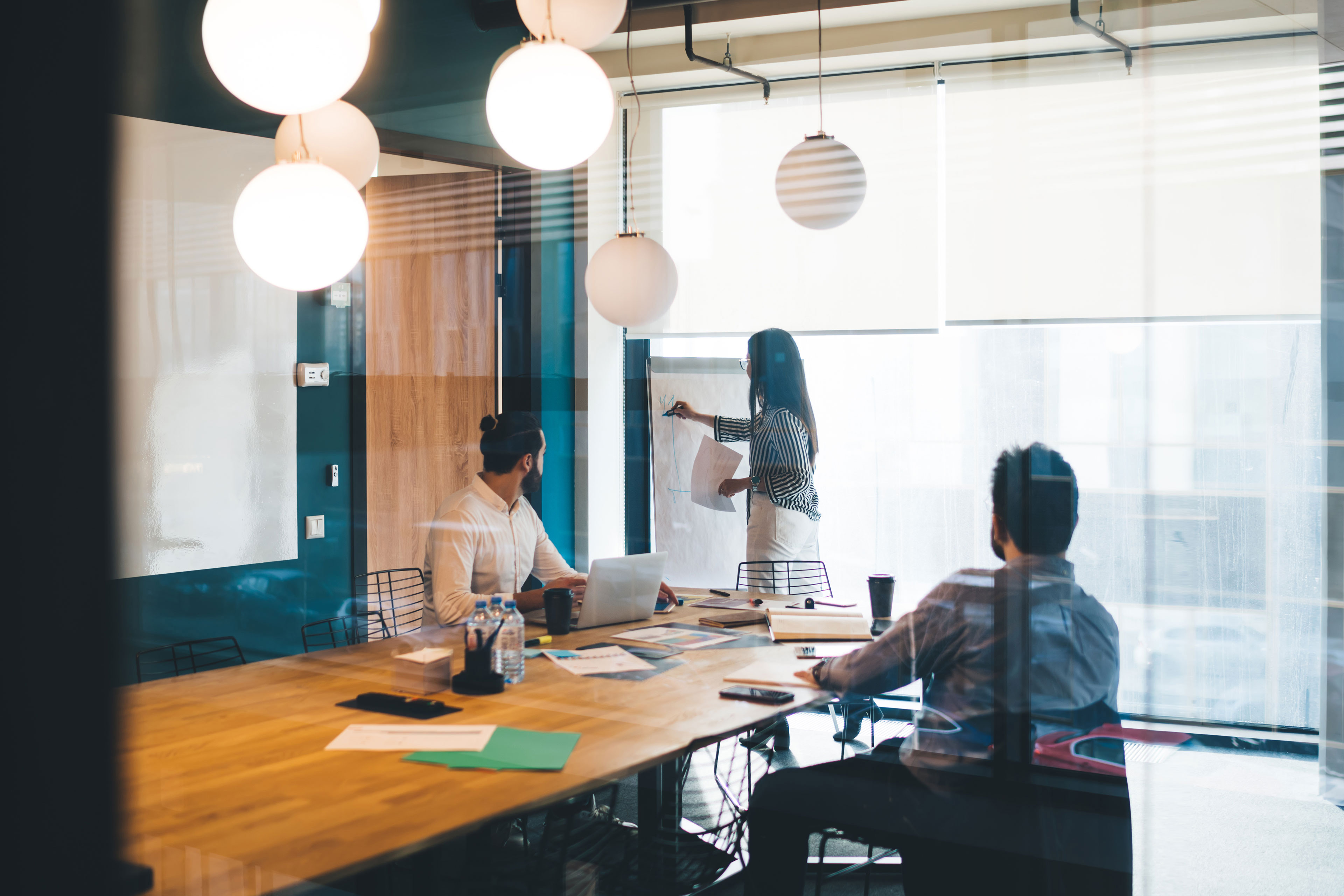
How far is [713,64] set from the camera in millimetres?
2830

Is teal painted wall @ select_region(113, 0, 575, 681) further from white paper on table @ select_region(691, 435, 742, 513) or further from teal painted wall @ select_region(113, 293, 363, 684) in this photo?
white paper on table @ select_region(691, 435, 742, 513)

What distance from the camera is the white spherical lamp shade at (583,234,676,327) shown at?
2.59m

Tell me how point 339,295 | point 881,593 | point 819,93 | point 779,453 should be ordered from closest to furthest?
point 881,593 → point 819,93 → point 779,453 → point 339,295

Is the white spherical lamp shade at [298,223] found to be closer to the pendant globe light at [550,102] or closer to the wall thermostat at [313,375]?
the pendant globe light at [550,102]

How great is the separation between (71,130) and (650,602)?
2334mm

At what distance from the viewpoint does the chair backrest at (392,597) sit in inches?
145

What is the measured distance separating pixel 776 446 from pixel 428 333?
6.70 ft

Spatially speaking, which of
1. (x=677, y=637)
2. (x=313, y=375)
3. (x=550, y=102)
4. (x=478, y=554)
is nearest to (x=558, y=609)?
(x=677, y=637)

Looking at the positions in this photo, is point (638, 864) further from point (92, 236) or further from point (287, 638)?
point (92, 236)

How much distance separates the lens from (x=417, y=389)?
4.01 m

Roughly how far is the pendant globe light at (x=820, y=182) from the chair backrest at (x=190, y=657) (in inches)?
76.3

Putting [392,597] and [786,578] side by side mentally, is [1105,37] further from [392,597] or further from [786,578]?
[392,597]

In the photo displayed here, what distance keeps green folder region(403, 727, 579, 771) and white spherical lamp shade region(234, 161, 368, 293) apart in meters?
1.04

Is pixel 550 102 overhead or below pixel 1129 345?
overhead
